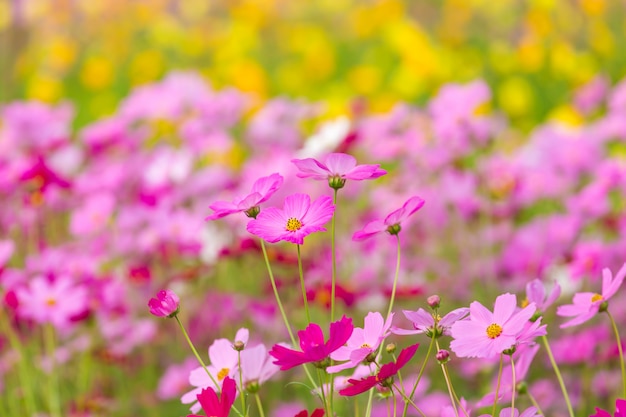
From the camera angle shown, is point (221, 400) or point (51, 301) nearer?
point (221, 400)

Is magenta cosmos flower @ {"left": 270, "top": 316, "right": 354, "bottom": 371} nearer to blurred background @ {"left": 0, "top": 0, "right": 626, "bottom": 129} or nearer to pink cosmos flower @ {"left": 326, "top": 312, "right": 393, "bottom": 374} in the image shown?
pink cosmos flower @ {"left": 326, "top": 312, "right": 393, "bottom": 374}

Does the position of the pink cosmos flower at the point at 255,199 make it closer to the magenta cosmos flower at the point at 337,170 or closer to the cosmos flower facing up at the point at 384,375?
the magenta cosmos flower at the point at 337,170

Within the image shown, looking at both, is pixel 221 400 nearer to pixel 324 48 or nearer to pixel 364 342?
pixel 364 342

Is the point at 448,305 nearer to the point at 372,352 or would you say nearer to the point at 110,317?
the point at 110,317

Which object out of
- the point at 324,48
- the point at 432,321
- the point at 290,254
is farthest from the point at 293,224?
the point at 324,48

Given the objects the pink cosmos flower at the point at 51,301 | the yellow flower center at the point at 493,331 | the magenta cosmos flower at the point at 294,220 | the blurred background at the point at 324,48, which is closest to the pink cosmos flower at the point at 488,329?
the yellow flower center at the point at 493,331

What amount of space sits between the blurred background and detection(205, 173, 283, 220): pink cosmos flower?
7.84 ft

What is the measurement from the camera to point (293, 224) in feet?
2.03

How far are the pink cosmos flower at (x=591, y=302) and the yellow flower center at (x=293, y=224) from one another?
0.19 m

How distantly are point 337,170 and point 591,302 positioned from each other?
0.73ft

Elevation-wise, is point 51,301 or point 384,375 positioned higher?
point 384,375

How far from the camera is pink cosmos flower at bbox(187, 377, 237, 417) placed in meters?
0.54

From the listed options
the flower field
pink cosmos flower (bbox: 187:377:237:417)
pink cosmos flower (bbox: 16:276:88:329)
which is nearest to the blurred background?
the flower field

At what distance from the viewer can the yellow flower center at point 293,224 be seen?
61 centimetres
